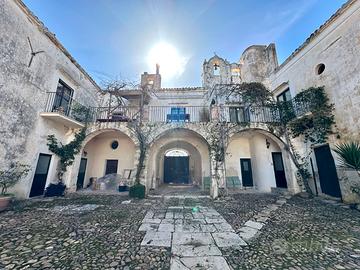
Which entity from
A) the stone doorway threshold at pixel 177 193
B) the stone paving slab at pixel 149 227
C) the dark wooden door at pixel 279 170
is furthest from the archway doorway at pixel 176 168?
the stone paving slab at pixel 149 227

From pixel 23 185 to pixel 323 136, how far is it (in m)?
13.4

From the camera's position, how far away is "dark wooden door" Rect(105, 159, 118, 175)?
1114 cm

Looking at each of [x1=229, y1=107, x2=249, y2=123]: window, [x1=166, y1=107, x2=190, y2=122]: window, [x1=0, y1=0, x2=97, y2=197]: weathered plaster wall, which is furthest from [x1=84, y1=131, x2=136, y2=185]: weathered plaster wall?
[x1=229, y1=107, x2=249, y2=123]: window

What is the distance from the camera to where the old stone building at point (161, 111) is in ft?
19.6

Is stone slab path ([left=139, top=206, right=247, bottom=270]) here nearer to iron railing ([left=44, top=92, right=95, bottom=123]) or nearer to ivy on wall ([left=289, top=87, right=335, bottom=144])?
ivy on wall ([left=289, top=87, right=335, bottom=144])

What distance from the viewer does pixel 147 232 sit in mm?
3662

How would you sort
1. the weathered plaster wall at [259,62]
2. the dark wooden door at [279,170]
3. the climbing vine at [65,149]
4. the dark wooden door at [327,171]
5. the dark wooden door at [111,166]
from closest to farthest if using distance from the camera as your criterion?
the dark wooden door at [327,171] < the climbing vine at [65,149] < the dark wooden door at [279,170] < the dark wooden door at [111,166] < the weathered plaster wall at [259,62]

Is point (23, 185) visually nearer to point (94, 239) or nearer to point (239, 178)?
point (94, 239)

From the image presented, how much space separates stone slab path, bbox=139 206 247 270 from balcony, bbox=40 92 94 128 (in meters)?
6.50

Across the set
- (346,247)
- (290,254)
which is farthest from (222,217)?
(346,247)

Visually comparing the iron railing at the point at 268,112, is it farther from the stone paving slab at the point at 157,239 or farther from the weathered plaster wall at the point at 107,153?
the weathered plaster wall at the point at 107,153

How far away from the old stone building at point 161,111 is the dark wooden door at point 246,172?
0.22 feet

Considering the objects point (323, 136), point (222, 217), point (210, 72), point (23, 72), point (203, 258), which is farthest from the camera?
point (210, 72)

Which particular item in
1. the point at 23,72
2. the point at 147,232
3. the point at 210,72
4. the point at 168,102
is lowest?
the point at 147,232
